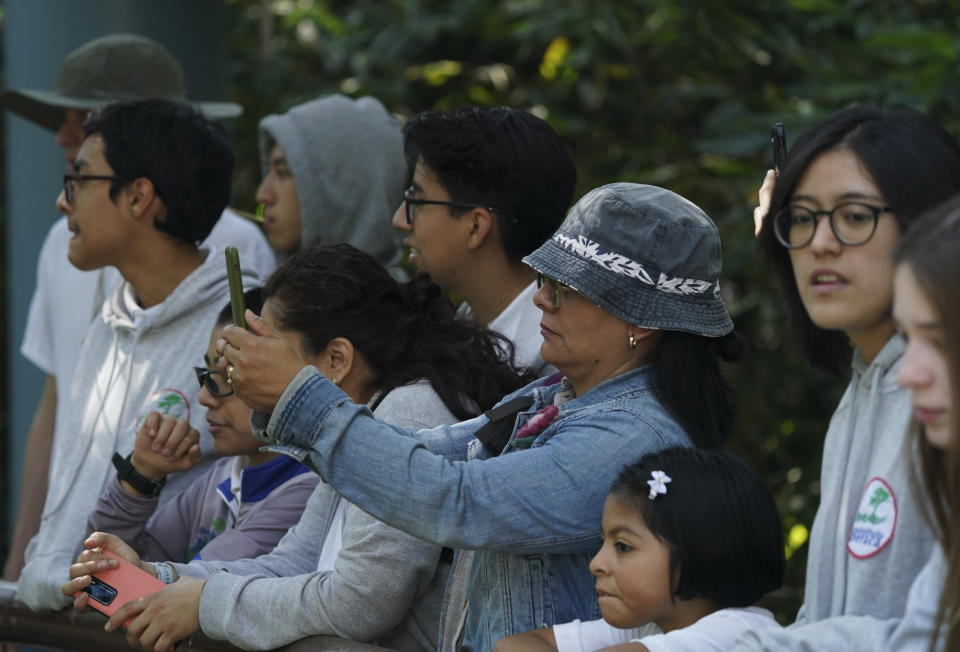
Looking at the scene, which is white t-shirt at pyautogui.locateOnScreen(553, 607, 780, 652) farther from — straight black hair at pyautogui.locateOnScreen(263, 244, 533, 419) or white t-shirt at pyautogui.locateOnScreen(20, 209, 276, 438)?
white t-shirt at pyautogui.locateOnScreen(20, 209, 276, 438)

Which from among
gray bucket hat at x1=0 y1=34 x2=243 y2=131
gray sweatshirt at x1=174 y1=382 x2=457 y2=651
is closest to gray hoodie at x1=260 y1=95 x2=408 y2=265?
gray bucket hat at x1=0 y1=34 x2=243 y2=131

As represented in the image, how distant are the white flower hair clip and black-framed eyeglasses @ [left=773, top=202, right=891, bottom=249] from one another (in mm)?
417

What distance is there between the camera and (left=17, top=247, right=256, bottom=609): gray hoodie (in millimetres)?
3520

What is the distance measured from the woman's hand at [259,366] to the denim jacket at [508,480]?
0.15 ft

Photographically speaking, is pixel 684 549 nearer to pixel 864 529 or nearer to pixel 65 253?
pixel 864 529

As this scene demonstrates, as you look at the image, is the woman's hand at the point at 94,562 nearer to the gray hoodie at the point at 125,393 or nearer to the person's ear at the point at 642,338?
the gray hoodie at the point at 125,393

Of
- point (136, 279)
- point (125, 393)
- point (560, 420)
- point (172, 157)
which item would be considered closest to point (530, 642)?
point (560, 420)

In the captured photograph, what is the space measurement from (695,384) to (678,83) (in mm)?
3828

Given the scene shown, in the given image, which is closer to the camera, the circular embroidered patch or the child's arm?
the circular embroidered patch

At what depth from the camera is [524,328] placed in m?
3.18

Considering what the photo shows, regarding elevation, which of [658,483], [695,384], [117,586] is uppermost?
[695,384]

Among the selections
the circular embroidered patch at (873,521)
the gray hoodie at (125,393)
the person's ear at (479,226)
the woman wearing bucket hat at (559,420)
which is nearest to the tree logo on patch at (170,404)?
the gray hoodie at (125,393)

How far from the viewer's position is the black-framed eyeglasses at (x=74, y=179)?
3.79 m

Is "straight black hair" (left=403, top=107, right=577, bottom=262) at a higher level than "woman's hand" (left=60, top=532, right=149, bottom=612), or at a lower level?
higher
